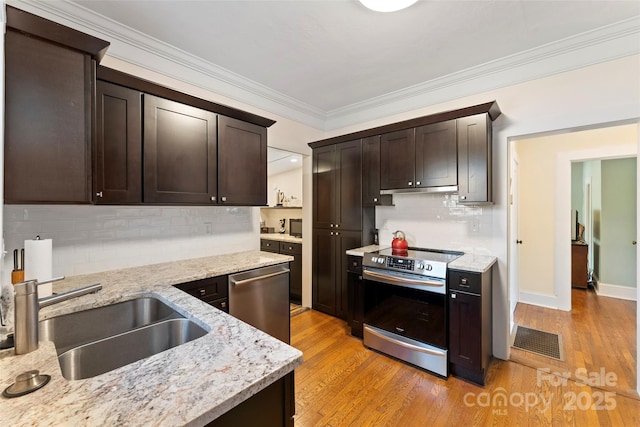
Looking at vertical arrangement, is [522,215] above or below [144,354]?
above

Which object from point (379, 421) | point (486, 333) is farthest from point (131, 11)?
point (486, 333)

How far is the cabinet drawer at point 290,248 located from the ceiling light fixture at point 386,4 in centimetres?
297

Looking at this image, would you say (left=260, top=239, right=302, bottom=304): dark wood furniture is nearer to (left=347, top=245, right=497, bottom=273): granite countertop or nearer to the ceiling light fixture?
(left=347, top=245, right=497, bottom=273): granite countertop

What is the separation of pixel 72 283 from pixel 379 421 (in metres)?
2.23

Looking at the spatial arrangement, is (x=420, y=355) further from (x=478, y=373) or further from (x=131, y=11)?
(x=131, y=11)

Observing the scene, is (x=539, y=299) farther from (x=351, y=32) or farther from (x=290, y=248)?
(x=351, y=32)

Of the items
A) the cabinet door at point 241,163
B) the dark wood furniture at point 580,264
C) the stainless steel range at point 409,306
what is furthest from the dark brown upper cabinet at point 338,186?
the dark wood furniture at point 580,264

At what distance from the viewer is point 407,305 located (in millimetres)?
2488

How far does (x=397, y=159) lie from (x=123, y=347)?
2.64 metres

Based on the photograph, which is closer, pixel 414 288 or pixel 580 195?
pixel 414 288

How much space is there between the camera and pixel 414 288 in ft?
7.97

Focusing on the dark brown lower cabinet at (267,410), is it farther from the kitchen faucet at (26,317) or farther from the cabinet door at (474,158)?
the cabinet door at (474,158)

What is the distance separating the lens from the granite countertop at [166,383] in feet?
1.99

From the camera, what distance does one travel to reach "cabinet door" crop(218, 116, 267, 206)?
245 cm
